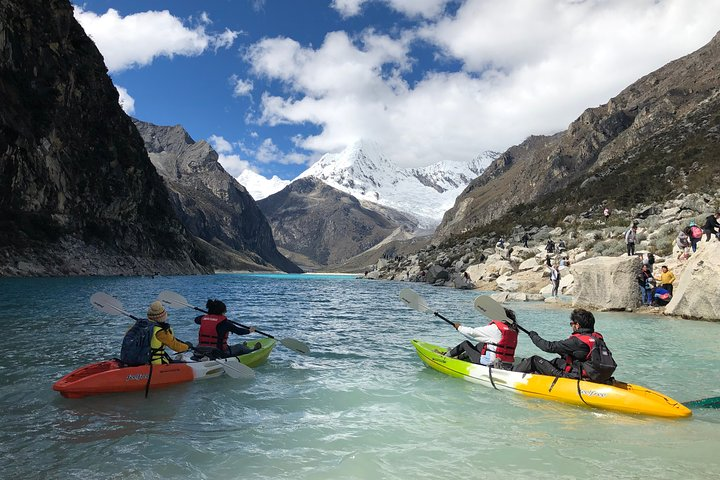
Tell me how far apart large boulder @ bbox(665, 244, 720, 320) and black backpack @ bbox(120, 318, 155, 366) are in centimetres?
1856

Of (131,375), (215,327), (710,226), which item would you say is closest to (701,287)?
(710,226)

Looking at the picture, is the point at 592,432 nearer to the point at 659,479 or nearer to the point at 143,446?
the point at 659,479

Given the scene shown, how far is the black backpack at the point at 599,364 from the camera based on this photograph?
28.3 feet

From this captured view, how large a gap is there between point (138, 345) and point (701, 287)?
19731mm

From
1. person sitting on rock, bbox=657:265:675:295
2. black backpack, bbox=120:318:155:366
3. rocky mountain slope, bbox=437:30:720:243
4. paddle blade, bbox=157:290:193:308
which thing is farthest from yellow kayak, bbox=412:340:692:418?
rocky mountain slope, bbox=437:30:720:243

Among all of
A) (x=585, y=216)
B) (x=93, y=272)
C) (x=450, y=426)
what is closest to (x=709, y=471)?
(x=450, y=426)

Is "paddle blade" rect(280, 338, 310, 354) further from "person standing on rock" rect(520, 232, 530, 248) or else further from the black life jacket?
"person standing on rock" rect(520, 232, 530, 248)

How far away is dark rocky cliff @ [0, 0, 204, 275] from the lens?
57.1m

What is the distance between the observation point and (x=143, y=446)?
670 centimetres

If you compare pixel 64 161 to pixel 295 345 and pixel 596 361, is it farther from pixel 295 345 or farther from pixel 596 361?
pixel 596 361

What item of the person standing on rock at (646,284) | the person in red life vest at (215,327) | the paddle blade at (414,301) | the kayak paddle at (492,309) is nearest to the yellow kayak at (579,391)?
the kayak paddle at (492,309)

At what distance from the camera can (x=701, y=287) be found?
17.6 meters

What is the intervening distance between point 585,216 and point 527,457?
149 ft

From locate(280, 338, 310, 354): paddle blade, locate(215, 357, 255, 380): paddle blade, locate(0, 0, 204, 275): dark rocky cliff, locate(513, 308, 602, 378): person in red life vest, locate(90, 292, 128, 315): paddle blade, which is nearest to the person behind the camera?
locate(513, 308, 602, 378): person in red life vest
